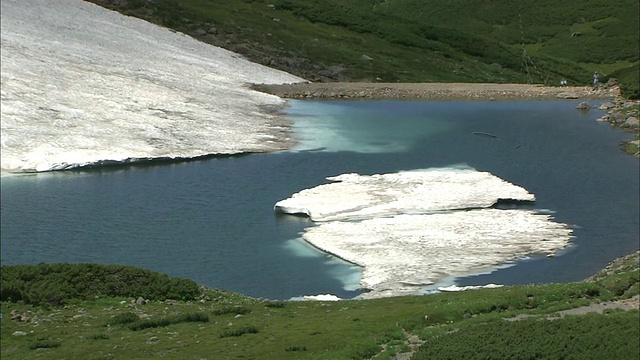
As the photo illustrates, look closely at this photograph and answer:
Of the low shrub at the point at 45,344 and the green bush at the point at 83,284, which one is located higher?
the green bush at the point at 83,284

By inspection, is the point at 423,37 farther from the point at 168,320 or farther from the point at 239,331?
the point at 239,331

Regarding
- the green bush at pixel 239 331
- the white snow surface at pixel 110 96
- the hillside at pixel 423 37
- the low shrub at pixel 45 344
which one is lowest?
the low shrub at pixel 45 344

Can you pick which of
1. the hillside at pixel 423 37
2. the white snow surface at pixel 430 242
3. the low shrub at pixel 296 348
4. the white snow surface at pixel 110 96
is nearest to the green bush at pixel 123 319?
the low shrub at pixel 296 348

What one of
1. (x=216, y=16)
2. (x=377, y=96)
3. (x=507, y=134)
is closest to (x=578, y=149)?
(x=507, y=134)

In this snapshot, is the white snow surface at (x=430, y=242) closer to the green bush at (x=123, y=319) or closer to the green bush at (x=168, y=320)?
the green bush at (x=168, y=320)

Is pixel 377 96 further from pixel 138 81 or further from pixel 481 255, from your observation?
pixel 481 255

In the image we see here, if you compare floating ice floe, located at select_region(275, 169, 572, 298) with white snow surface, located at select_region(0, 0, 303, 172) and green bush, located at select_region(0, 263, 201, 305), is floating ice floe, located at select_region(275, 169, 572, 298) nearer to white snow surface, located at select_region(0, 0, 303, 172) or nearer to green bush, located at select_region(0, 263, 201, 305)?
green bush, located at select_region(0, 263, 201, 305)
